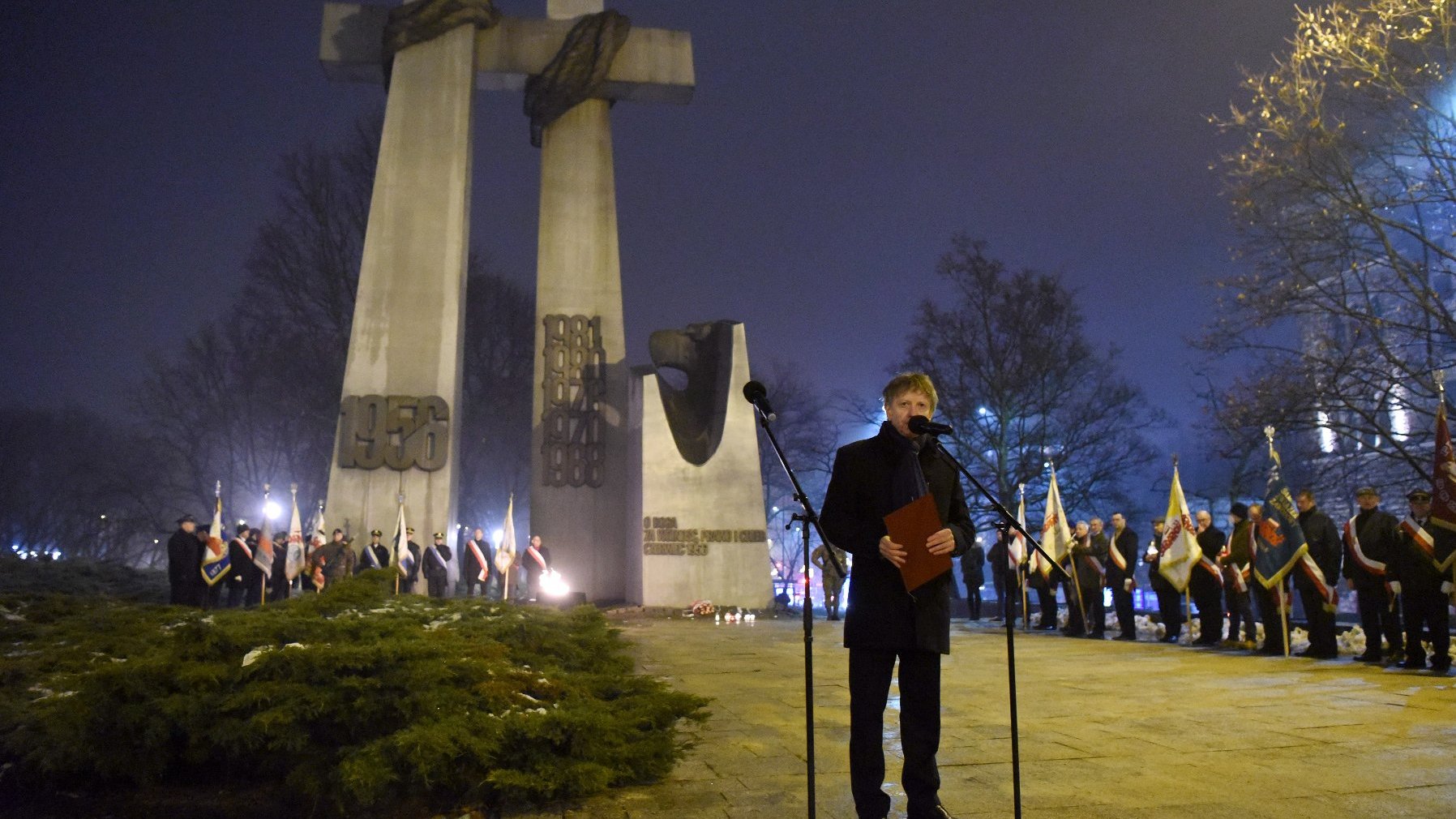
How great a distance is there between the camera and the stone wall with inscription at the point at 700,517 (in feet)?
62.0

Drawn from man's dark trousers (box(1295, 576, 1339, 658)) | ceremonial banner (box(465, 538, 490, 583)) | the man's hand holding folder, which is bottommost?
man's dark trousers (box(1295, 576, 1339, 658))

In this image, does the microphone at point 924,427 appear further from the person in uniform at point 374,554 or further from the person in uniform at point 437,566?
the person in uniform at point 437,566

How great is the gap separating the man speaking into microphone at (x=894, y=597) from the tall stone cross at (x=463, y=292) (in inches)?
664

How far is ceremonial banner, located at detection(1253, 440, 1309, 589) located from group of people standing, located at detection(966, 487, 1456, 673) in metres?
0.09

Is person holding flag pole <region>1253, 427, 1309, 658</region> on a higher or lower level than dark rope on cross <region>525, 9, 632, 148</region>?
lower

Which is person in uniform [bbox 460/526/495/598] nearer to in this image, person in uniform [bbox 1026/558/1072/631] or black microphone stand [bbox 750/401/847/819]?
person in uniform [bbox 1026/558/1072/631]

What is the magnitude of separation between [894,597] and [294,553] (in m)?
16.7

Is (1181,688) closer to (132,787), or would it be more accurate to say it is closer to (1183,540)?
(1183,540)

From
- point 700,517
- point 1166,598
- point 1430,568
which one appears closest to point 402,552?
point 700,517

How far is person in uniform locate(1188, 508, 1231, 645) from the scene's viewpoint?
12508mm

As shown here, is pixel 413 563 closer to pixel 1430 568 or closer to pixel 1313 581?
pixel 1313 581

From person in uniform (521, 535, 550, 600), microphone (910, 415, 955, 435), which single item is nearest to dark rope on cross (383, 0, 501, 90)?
person in uniform (521, 535, 550, 600)

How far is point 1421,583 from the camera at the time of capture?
30.0 feet

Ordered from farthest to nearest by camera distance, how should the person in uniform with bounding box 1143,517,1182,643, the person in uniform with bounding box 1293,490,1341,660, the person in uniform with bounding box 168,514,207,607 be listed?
the person in uniform with bounding box 168,514,207,607 < the person in uniform with bounding box 1143,517,1182,643 < the person in uniform with bounding box 1293,490,1341,660
